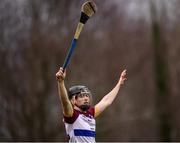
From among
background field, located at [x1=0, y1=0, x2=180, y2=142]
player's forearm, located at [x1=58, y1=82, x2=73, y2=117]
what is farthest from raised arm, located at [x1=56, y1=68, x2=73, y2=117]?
background field, located at [x1=0, y1=0, x2=180, y2=142]

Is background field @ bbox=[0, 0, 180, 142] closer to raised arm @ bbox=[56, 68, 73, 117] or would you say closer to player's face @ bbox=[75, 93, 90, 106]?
player's face @ bbox=[75, 93, 90, 106]

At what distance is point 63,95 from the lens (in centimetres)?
935

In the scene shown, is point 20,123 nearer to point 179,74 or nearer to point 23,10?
point 23,10

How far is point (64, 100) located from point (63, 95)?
3.0 inches

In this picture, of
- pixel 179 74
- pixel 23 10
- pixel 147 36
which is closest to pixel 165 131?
pixel 179 74

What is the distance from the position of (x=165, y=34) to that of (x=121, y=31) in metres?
2.56

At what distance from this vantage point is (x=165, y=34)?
30.3m

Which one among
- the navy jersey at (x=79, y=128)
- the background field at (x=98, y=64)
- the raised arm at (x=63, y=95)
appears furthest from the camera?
the background field at (x=98, y=64)

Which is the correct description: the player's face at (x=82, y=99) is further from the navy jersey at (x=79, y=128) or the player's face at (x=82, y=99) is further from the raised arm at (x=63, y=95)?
the raised arm at (x=63, y=95)

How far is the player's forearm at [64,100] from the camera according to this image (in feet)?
30.5

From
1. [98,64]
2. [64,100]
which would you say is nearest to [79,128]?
[64,100]

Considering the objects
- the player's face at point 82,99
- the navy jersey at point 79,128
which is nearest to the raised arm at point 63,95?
the navy jersey at point 79,128

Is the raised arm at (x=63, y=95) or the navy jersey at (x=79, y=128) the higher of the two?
the raised arm at (x=63, y=95)

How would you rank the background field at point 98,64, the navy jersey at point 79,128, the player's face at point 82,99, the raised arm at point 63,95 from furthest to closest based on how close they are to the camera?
1. the background field at point 98,64
2. the player's face at point 82,99
3. the navy jersey at point 79,128
4. the raised arm at point 63,95
